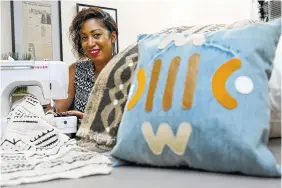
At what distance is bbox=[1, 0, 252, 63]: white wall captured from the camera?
2.59m

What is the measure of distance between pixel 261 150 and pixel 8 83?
824 millimetres

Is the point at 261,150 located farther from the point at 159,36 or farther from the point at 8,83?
the point at 8,83

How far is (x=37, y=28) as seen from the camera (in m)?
2.44

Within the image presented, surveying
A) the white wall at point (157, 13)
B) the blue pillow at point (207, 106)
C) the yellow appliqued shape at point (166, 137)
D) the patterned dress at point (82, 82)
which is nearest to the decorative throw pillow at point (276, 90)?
the blue pillow at point (207, 106)

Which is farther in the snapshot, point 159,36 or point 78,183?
point 159,36

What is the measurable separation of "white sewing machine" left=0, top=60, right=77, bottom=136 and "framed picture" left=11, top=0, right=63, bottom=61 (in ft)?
3.78

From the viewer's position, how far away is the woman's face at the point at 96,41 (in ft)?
5.56

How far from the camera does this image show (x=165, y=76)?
75 centimetres

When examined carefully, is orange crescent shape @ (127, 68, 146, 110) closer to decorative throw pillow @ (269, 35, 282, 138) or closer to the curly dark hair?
decorative throw pillow @ (269, 35, 282, 138)

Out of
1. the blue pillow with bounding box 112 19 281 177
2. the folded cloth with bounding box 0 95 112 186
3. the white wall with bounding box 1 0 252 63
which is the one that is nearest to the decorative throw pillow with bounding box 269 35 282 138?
the blue pillow with bounding box 112 19 281 177

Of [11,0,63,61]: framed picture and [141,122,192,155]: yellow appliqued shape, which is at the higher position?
[11,0,63,61]: framed picture

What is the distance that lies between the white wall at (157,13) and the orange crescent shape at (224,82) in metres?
1.94

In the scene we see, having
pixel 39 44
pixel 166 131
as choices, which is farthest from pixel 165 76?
pixel 39 44

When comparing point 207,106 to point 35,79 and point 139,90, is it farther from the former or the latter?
point 35,79
